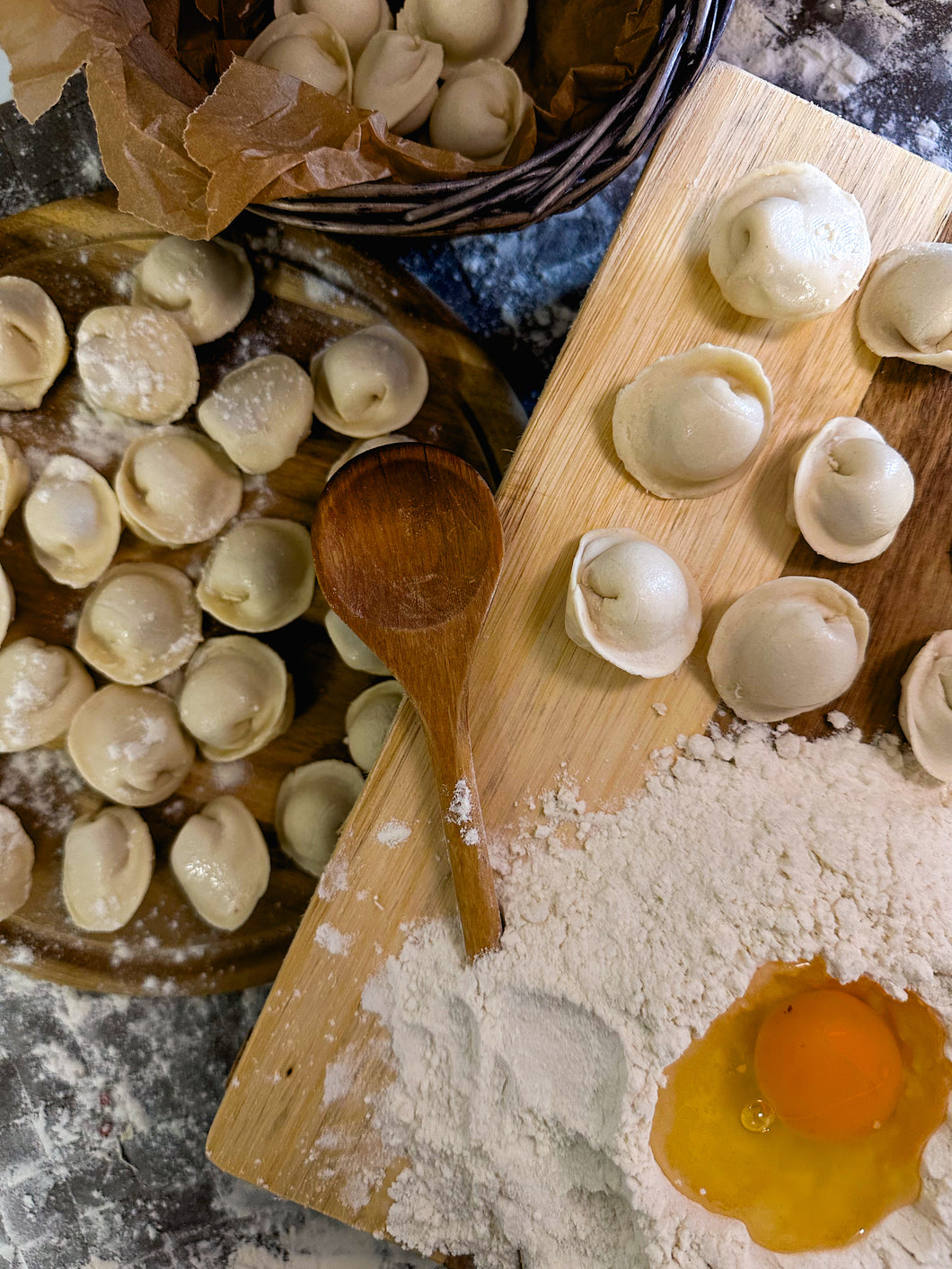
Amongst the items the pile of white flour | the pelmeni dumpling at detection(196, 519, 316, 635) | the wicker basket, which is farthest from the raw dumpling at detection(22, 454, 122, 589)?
the pile of white flour

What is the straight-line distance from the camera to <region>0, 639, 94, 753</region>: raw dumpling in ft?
3.48

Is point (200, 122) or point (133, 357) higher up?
point (200, 122)

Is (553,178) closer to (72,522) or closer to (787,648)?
(787,648)

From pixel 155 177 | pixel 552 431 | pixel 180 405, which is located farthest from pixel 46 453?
pixel 552 431

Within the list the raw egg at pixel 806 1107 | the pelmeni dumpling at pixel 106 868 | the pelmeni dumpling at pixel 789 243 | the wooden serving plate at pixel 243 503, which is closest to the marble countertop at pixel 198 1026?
the wooden serving plate at pixel 243 503

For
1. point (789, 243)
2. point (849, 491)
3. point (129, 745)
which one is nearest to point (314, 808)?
point (129, 745)

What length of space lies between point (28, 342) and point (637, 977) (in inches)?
44.2

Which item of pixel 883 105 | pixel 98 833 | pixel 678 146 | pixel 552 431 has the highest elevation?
pixel 883 105

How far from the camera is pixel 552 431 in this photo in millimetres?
947

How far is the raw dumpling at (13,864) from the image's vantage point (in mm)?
1083

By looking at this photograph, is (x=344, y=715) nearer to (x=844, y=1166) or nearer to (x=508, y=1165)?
(x=508, y=1165)

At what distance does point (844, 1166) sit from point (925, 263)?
1.03m

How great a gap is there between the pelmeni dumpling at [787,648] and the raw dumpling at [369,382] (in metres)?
0.52

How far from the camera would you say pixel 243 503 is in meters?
1.11
